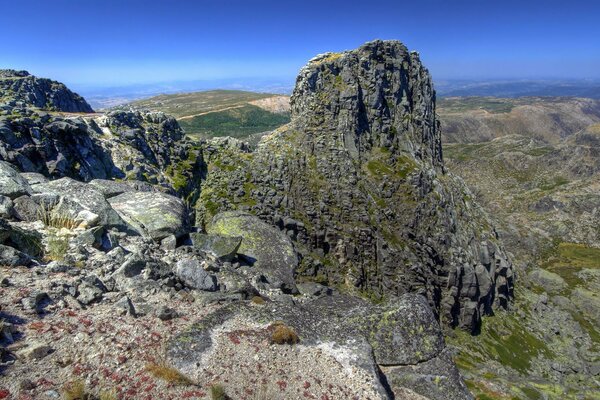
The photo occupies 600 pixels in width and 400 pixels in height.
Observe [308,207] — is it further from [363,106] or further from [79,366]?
[79,366]

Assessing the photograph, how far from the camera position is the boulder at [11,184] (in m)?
17.3

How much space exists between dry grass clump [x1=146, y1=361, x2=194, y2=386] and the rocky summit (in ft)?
0.15

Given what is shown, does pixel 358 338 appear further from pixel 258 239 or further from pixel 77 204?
pixel 258 239

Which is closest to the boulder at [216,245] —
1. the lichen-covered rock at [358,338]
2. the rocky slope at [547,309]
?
the lichen-covered rock at [358,338]

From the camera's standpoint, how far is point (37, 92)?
90.0 metres

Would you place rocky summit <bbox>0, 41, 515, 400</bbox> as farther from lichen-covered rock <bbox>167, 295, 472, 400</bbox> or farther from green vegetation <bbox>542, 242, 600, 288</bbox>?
green vegetation <bbox>542, 242, 600, 288</bbox>

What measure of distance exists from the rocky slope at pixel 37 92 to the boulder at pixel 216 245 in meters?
59.4

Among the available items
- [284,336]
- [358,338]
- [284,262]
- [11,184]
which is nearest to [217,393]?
[284,336]

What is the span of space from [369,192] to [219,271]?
173 ft

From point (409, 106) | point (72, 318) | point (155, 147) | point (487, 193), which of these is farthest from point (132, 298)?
point (487, 193)

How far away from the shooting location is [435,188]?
69.8m

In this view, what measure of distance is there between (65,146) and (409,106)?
67.7 meters

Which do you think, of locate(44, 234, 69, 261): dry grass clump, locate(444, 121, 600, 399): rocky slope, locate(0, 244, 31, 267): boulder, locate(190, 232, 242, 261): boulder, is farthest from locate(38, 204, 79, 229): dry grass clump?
locate(444, 121, 600, 399): rocky slope

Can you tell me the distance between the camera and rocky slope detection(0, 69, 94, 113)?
239ft
